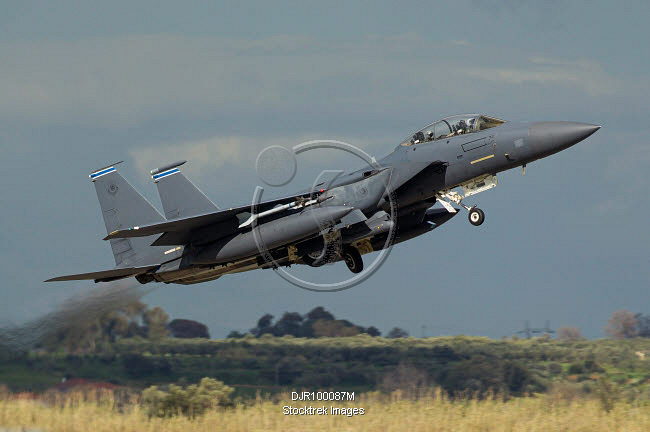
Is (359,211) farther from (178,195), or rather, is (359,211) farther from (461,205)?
(178,195)

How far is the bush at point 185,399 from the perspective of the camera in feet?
76.6

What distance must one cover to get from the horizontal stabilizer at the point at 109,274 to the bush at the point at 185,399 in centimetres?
462

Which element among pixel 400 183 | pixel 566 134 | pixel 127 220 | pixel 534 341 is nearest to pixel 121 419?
pixel 127 220

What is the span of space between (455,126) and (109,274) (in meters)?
8.84

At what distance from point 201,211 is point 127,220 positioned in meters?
2.36

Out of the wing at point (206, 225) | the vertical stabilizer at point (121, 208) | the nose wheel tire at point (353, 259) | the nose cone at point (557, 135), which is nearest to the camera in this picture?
the nose cone at point (557, 135)

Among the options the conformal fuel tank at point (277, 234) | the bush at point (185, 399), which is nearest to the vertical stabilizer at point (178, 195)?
the conformal fuel tank at point (277, 234)

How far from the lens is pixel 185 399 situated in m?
23.8

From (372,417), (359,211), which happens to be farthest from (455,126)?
(372,417)

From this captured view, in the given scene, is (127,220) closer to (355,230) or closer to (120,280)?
(120,280)

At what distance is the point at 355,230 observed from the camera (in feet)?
62.5

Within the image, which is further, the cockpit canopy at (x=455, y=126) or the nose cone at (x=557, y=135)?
the cockpit canopy at (x=455, y=126)

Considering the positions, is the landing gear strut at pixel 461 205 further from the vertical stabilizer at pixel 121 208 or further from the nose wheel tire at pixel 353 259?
the vertical stabilizer at pixel 121 208

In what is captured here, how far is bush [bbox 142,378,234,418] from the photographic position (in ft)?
76.6
